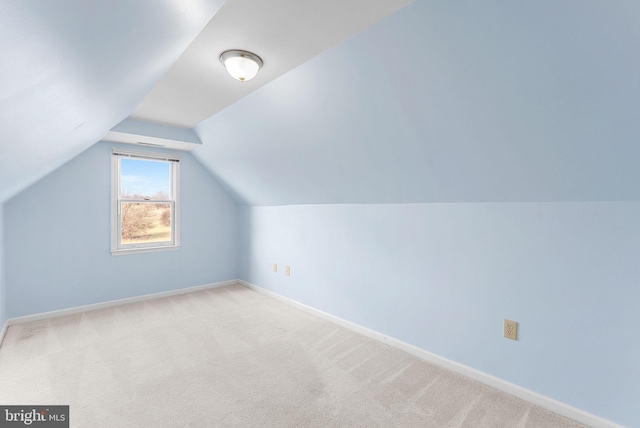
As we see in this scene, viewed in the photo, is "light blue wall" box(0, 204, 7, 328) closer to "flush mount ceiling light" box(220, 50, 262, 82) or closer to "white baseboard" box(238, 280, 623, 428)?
"flush mount ceiling light" box(220, 50, 262, 82)

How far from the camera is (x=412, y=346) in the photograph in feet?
8.39

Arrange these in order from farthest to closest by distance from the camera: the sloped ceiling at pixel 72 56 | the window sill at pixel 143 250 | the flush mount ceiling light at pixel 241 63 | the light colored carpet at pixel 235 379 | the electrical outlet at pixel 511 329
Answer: the window sill at pixel 143 250
the electrical outlet at pixel 511 329
the flush mount ceiling light at pixel 241 63
the light colored carpet at pixel 235 379
the sloped ceiling at pixel 72 56

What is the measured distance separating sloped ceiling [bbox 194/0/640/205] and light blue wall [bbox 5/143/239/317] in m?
2.18

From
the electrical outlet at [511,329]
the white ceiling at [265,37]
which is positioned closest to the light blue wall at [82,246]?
the white ceiling at [265,37]

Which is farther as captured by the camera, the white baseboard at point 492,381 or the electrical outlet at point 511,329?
the electrical outlet at point 511,329

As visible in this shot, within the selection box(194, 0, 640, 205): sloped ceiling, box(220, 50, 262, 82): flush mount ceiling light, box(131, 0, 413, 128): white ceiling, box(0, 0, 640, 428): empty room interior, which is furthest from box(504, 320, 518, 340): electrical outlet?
box(220, 50, 262, 82): flush mount ceiling light

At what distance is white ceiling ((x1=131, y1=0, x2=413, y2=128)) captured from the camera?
57.4 inches

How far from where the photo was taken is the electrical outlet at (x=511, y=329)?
202cm

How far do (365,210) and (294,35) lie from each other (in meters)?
1.66

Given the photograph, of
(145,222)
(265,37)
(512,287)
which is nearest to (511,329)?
(512,287)

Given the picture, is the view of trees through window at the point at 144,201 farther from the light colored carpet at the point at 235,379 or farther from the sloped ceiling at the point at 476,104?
the sloped ceiling at the point at 476,104

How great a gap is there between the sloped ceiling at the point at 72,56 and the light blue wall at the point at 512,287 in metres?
2.02

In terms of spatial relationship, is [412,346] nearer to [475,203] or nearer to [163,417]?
[475,203]

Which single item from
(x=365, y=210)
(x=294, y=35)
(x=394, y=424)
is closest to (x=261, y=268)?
(x=365, y=210)
